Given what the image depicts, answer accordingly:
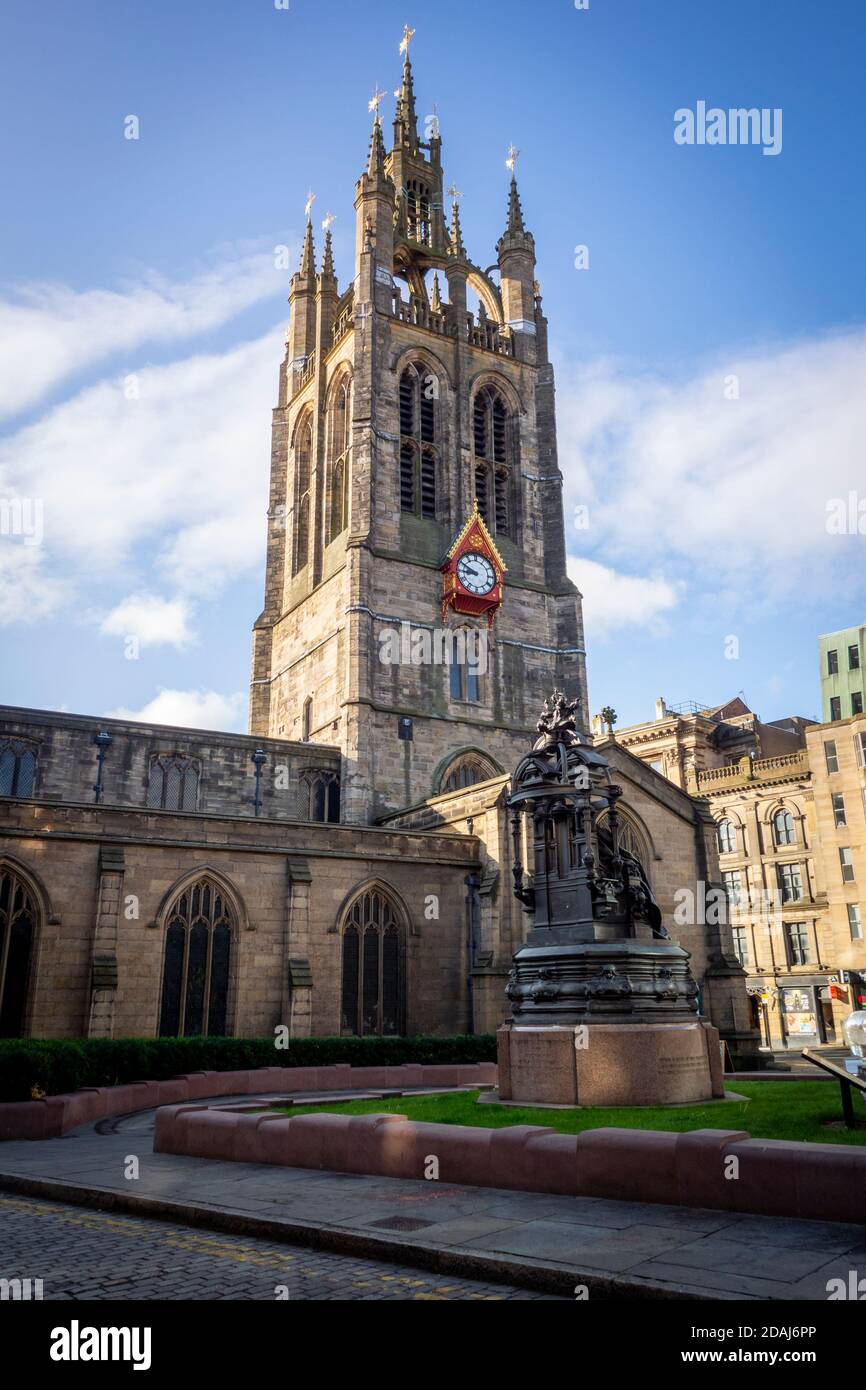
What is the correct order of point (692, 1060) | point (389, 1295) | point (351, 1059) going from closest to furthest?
point (389, 1295) < point (692, 1060) < point (351, 1059)

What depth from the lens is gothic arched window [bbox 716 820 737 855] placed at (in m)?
60.5

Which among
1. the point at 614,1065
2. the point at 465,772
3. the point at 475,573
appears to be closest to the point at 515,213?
the point at 475,573

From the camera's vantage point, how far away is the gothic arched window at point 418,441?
4794 cm

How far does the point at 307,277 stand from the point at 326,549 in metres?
18.1

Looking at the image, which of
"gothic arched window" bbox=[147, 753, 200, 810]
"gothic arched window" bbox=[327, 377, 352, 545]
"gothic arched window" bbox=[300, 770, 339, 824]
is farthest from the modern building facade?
"gothic arched window" bbox=[147, 753, 200, 810]

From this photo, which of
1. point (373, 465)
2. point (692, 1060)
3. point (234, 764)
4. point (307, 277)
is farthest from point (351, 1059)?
point (307, 277)

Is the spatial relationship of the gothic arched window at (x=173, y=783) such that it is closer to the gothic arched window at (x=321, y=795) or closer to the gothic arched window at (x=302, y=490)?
the gothic arched window at (x=321, y=795)

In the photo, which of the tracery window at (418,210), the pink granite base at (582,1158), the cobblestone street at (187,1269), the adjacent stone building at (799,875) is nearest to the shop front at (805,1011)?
the adjacent stone building at (799,875)

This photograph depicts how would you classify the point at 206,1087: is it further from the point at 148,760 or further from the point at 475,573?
the point at 475,573

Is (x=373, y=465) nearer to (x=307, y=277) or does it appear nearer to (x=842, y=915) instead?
(x=307, y=277)

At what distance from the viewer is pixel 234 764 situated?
39.9 metres

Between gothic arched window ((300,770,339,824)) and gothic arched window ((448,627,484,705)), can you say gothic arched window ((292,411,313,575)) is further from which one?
gothic arched window ((300,770,339,824))

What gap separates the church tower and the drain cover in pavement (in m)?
30.4

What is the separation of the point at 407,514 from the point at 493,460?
22.2ft
